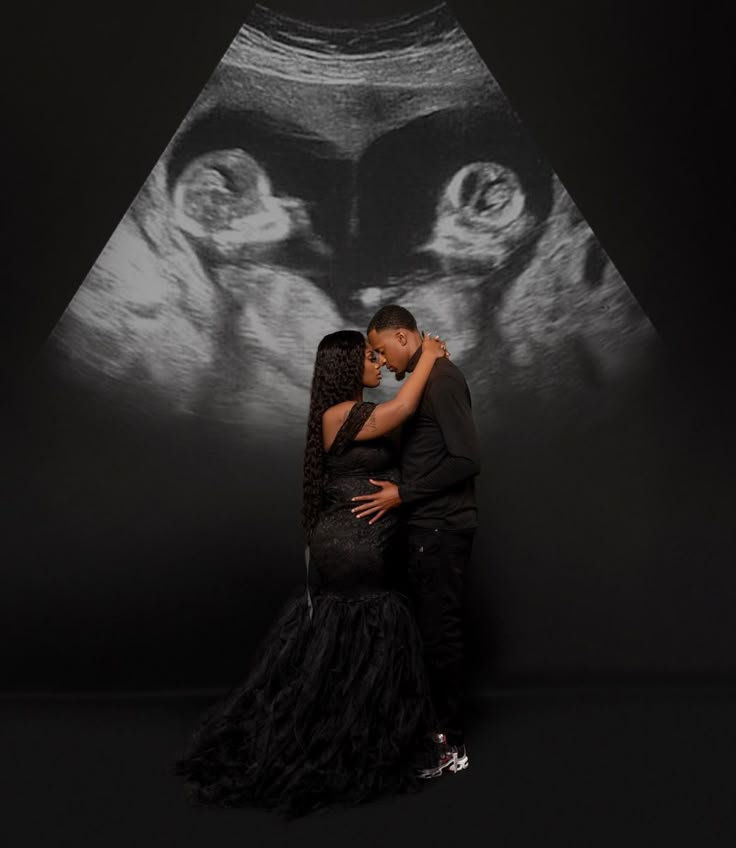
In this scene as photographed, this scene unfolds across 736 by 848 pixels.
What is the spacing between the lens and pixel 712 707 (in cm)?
354

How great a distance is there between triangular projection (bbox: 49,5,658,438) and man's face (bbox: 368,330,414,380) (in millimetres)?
1012

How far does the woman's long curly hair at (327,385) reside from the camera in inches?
112

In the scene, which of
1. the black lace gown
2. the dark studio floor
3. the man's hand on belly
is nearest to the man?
the man's hand on belly

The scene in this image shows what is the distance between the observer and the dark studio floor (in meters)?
2.46

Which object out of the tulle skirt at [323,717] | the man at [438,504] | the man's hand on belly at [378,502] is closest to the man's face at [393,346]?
the man at [438,504]

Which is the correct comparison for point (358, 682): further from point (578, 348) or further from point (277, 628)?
point (578, 348)

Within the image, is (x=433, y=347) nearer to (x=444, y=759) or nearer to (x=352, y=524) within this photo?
(x=352, y=524)

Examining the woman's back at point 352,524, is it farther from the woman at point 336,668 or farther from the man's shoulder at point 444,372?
the man's shoulder at point 444,372

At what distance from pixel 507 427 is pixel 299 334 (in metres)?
1.04

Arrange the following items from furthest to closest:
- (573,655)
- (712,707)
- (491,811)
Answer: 1. (573,655)
2. (712,707)
3. (491,811)

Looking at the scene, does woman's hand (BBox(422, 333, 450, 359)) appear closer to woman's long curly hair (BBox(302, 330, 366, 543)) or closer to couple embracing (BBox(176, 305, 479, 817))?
couple embracing (BBox(176, 305, 479, 817))

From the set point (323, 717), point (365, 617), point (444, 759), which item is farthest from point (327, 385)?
point (444, 759)

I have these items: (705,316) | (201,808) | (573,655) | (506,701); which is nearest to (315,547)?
(201,808)

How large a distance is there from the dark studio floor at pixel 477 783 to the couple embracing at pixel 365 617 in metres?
0.11
